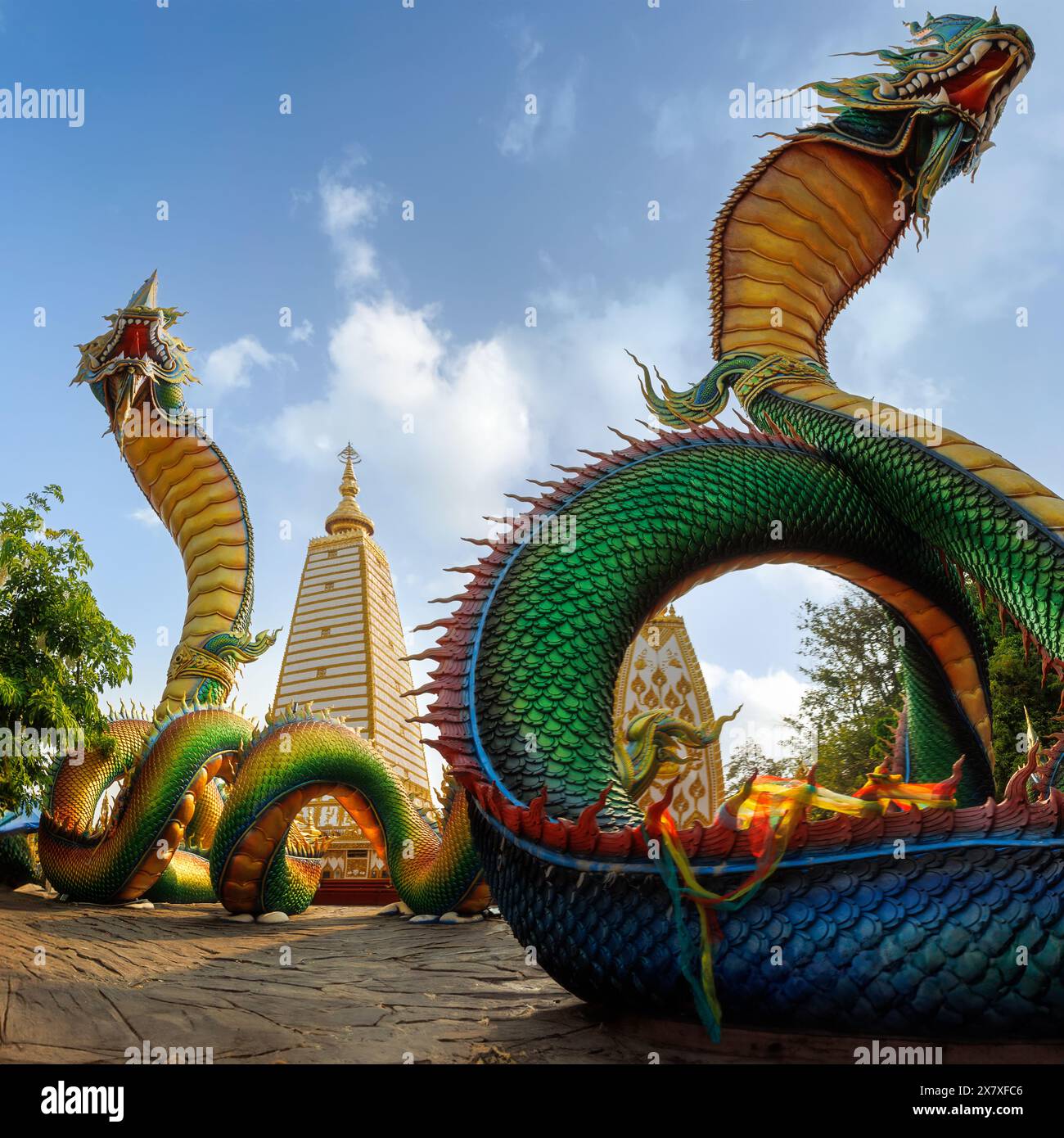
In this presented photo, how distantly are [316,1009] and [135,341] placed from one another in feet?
28.0

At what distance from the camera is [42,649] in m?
5.47

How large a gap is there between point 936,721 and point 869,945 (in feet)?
12.6

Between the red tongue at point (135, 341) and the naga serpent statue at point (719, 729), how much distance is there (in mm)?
252

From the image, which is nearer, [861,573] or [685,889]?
[685,889]

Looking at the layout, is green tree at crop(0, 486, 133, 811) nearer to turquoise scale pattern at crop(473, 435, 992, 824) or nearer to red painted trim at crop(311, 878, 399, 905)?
turquoise scale pattern at crop(473, 435, 992, 824)

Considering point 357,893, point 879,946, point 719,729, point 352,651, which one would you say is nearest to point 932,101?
point 719,729

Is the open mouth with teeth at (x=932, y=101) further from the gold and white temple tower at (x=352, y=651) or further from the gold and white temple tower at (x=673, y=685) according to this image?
the gold and white temple tower at (x=352, y=651)

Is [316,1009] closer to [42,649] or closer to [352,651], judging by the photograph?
[42,649]

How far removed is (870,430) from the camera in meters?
4.87

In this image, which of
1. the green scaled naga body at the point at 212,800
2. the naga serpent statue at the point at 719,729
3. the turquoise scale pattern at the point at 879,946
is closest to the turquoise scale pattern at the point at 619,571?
the naga serpent statue at the point at 719,729

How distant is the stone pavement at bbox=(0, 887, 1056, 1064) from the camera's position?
8.29ft

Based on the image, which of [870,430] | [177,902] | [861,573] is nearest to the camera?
[870,430]
